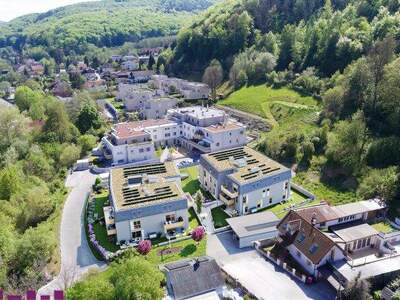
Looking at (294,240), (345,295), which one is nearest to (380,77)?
(294,240)

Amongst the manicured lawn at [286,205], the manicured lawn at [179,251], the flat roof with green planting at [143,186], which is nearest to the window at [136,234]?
the manicured lawn at [179,251]

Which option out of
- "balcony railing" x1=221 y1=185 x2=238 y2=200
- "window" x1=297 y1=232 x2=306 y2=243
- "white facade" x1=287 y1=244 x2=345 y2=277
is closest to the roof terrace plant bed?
"balcony railing" x1=221 y1=185 x2=238 y2=200

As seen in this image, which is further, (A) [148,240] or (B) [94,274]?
(A) [148,240]

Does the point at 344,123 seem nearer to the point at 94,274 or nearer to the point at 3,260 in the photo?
the point at 94,274

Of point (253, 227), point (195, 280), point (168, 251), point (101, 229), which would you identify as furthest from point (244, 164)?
point (195, 280)

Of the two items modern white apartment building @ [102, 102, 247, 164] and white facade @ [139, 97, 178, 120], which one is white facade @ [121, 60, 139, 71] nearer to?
white facade @ [139, 97, 178, 120]

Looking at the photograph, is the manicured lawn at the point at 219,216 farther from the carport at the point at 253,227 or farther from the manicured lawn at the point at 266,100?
the manicured lawn at the point at 266,100
